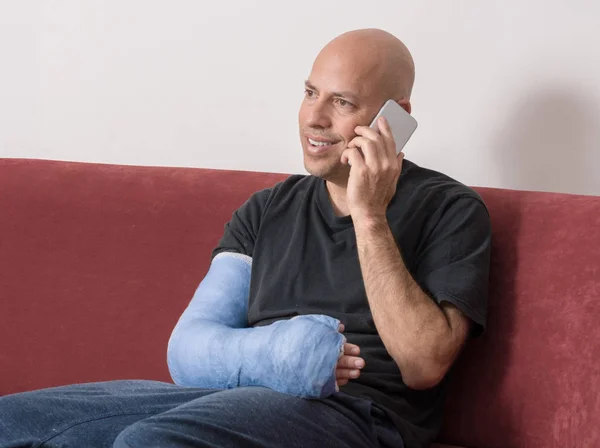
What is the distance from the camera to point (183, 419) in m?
1.40

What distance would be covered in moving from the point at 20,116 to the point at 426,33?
1141 mm

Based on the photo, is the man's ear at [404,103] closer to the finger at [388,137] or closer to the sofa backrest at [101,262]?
the finger at [388,137]

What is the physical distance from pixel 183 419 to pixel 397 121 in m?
0.68

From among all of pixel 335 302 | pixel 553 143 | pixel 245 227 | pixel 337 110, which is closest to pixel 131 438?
pixel 335 302

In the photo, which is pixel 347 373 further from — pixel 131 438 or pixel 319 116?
pixel 319 116

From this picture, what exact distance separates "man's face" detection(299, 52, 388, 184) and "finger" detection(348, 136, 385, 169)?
0.21 feet

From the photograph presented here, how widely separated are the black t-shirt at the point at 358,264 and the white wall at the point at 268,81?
0.29m

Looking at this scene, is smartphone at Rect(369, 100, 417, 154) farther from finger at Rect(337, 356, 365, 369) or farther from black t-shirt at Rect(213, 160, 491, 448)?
finger at Rect(337, 356, 365, 369)

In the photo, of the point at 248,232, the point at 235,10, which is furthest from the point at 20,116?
the point at 248,232

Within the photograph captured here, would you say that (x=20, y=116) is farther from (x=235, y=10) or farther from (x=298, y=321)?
(x=298, y=321)

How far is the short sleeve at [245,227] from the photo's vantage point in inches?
74.6

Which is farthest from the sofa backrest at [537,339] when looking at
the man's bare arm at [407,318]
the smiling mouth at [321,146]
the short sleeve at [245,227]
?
the short sleeve at [245,227]

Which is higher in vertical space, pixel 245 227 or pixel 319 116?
pixel 319 116

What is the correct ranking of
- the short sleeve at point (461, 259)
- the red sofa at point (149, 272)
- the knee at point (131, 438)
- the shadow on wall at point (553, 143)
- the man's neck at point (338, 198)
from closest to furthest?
the knee at point (131, 438) → the short sleeve at point (461, 259) → the red sofa at point (149, 272) → the man's neck at point (338, 198) → the shadow on wall at point (553, 143)
